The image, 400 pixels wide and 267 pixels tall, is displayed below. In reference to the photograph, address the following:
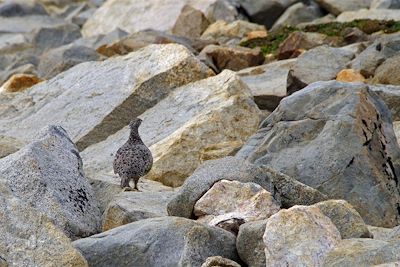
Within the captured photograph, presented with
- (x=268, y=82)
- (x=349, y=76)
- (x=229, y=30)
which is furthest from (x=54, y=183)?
(x=229, y=30)

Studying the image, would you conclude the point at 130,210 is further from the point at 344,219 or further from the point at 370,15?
the point at 370,15

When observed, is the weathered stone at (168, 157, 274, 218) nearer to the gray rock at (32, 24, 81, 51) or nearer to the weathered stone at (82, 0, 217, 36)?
the weathered stone at (82, 0, 217, 36)

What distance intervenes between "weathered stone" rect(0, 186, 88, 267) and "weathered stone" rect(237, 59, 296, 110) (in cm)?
927

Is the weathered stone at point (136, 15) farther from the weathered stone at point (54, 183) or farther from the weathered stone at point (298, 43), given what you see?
the weathered stone at point (54, 183)

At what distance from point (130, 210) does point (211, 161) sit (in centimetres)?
101

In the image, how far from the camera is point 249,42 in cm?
2839

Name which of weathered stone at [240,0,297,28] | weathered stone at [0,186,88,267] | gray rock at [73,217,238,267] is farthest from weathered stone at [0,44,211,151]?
weathered stone at [240,0,297,28]

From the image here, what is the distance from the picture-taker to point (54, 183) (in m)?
11.1

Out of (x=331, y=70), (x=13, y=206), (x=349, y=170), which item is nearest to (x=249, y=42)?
(x=331, y=70)

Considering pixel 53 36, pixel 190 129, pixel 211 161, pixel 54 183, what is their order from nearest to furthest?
pixel 54 183 → pixel 211 161 → pixel 190 129 → pixel 53 36

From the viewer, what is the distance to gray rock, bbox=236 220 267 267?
9234 mm

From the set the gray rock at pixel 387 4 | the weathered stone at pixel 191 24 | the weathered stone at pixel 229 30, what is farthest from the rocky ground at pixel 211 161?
the weathered stone at pixel 191 24

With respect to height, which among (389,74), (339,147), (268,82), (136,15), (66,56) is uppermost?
(339,147)

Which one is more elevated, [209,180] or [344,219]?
[344,219]
